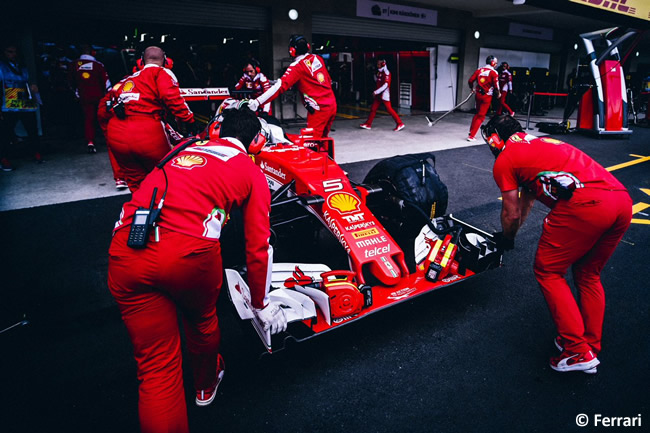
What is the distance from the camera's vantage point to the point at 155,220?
1.72 meters

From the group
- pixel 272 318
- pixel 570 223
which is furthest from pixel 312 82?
pixel 272 318

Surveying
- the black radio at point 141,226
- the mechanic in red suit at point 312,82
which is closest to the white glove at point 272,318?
the black radio at point 141,226

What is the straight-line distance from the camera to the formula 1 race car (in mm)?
2600

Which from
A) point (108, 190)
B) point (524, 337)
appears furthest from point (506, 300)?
point (108, 190)

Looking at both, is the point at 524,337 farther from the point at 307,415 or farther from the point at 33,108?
the point at 33,108

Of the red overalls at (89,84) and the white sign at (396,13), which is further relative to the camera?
the white sign at (396,13)

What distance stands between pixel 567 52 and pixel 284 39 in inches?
619

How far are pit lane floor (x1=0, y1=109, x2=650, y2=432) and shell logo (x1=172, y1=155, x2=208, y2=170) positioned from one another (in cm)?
125

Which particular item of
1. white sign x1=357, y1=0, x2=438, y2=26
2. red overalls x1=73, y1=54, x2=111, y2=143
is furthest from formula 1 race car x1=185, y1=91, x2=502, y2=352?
white sign x1=357, y1=0, x2=438, y2=26

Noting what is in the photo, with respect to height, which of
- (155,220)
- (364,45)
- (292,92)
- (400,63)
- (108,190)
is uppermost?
(364,45)

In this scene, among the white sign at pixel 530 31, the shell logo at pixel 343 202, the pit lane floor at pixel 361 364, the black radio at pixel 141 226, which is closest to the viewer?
the black radio at pixel 141 226

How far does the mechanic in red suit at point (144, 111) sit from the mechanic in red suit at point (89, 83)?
14.6 ft

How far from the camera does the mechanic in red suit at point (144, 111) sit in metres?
4.02

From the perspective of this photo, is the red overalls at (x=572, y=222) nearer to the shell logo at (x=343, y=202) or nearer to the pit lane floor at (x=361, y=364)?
the pit lane floor at (x=361, y=364)
